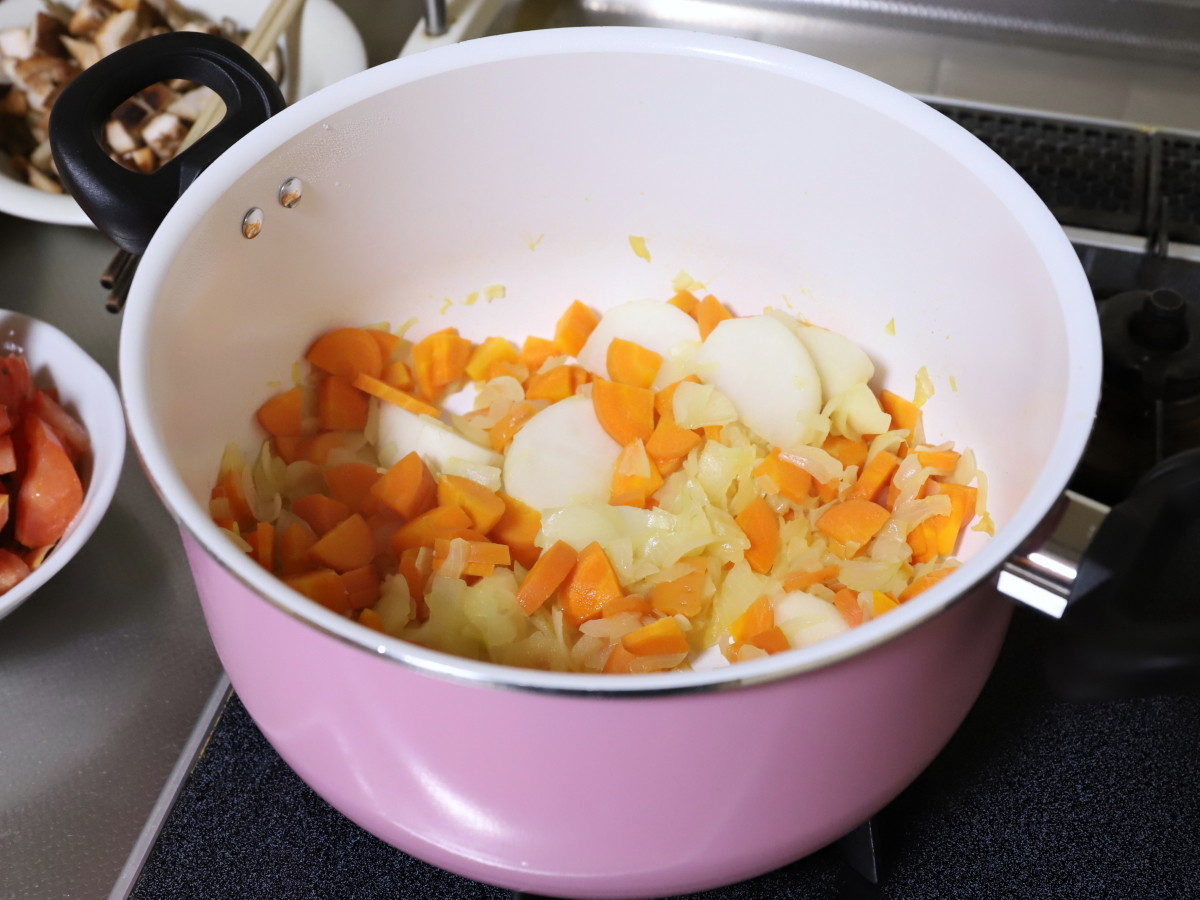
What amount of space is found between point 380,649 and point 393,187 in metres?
0.47

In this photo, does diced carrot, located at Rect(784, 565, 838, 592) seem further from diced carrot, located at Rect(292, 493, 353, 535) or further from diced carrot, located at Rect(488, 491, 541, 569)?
diced carrot, located at Rect(292, 493, 353, 535)

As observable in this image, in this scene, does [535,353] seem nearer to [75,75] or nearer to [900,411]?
[900,411]

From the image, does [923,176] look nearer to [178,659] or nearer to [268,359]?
[268,359]

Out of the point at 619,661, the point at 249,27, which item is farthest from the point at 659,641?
the point at 249,27

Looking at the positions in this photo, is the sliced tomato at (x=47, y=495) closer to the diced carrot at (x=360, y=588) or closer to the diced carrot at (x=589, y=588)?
the diced carrot at (x=360, y=588)

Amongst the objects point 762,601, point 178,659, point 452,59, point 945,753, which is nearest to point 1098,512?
point 762,601

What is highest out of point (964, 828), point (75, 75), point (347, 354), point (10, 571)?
point (75, 75)

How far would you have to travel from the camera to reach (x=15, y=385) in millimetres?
846

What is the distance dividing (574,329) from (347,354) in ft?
0.66

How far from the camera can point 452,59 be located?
76 cm

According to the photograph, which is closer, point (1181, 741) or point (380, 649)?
point (380, 649)

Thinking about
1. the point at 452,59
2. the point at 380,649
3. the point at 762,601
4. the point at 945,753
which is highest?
the point at 452,59

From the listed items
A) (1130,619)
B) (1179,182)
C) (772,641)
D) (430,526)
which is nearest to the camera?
(1130,619)

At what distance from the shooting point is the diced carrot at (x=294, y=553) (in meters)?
0.77
